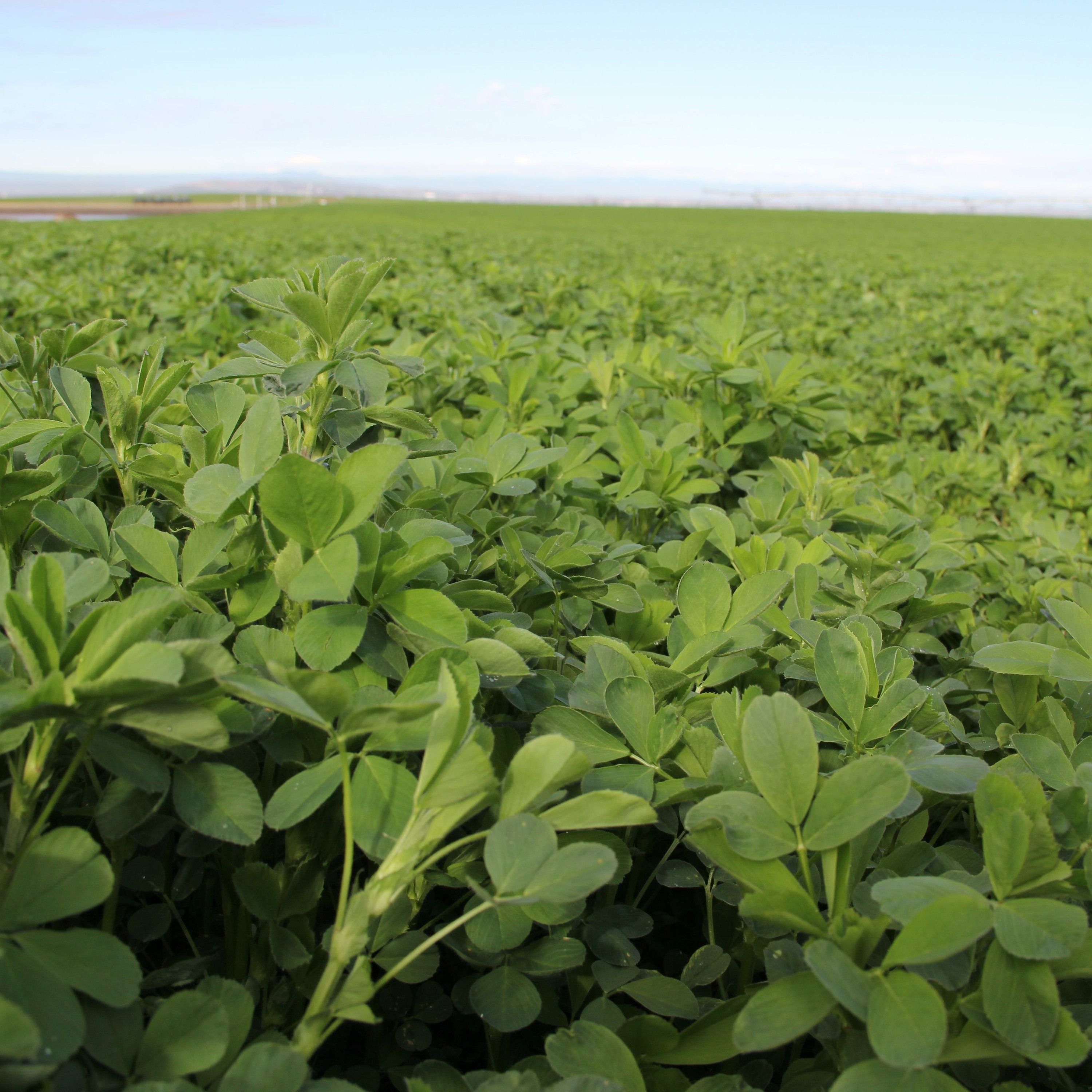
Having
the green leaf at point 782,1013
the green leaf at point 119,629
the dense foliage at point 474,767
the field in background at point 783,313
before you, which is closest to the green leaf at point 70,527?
the dense foliage at point 474,767

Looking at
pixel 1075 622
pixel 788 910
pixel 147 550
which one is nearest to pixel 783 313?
pixel 1075 622

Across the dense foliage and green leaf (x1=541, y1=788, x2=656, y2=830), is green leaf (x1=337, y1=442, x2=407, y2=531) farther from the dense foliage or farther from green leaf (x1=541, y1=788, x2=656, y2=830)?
green leaf (x1=541, y1=788, x2=656, y2=830)

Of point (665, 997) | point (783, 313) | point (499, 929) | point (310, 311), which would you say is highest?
point (783, 313)

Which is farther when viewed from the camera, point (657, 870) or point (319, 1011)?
point (657, 870)

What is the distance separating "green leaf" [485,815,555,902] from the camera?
62cm

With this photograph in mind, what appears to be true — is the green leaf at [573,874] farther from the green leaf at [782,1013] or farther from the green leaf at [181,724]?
the green leaf at [181,724]

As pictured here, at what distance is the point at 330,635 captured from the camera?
30.3 inches

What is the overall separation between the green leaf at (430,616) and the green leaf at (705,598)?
34 cm

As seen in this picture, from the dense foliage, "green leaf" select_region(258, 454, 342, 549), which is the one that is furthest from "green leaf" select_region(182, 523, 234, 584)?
"green leaf" select_region(258, 454, 342, 549)

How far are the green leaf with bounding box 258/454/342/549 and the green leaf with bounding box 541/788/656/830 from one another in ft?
1.10

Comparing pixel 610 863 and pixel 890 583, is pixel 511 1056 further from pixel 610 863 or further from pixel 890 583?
pixel 890 583

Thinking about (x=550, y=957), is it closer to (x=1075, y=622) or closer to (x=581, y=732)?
(x=581, y=732)

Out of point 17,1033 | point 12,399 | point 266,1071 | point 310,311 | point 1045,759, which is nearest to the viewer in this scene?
point 17,1033

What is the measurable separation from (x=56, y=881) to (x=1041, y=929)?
0.73 meters
